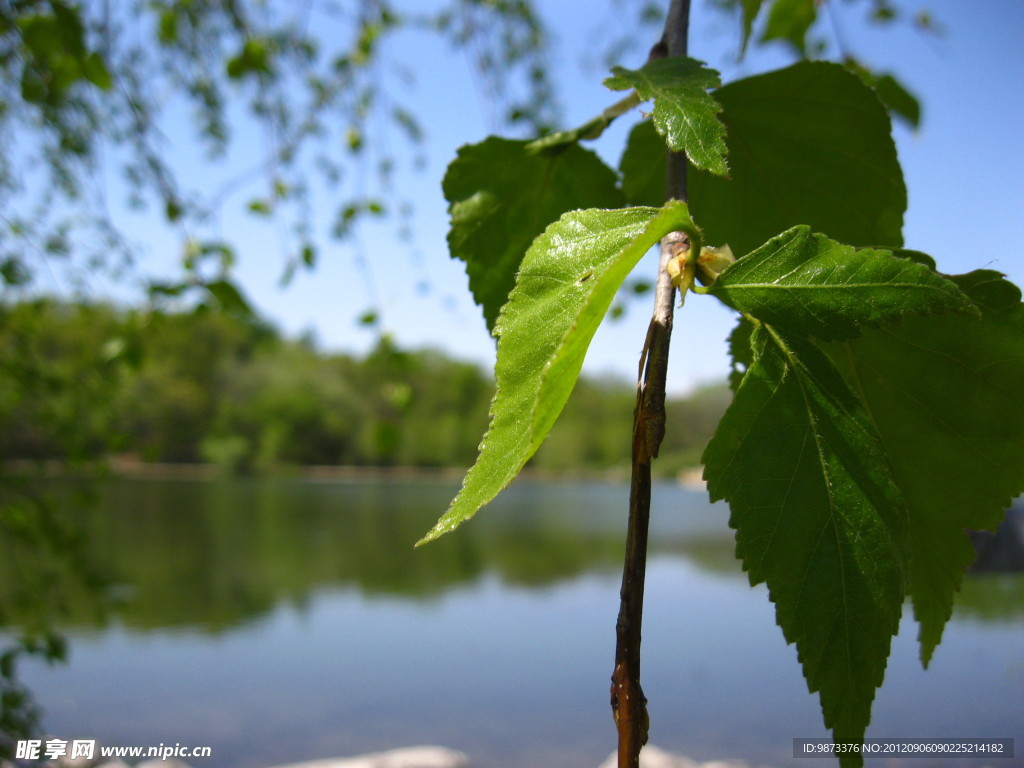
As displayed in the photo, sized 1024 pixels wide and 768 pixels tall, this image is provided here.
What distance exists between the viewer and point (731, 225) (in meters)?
0.29

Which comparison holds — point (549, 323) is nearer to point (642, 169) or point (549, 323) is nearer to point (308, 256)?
point (642, 169)

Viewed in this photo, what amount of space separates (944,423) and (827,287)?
0.08 meters

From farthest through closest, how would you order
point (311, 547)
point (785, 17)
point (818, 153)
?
point (311, 547) → point (785, 17) → point (818, 153)

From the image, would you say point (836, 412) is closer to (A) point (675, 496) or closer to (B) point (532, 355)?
(B) point (532, 355)

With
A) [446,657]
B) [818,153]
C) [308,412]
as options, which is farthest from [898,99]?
[308,412]

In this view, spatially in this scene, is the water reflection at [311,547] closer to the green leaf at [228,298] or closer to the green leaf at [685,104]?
the green leaf at [228,298]

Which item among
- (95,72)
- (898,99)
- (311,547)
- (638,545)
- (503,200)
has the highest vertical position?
(95,72)

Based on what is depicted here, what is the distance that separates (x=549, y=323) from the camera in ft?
0.57

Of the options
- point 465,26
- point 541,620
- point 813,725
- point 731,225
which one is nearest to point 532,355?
point 731,225

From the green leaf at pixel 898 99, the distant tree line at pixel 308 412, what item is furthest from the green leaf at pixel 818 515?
the distant tree line at pixel 308 412

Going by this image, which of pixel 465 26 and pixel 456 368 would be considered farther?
pixel 456 368

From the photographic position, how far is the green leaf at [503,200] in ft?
0.94

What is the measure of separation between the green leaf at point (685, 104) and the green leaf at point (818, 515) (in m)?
0.04

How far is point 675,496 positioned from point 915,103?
12.9 meters
